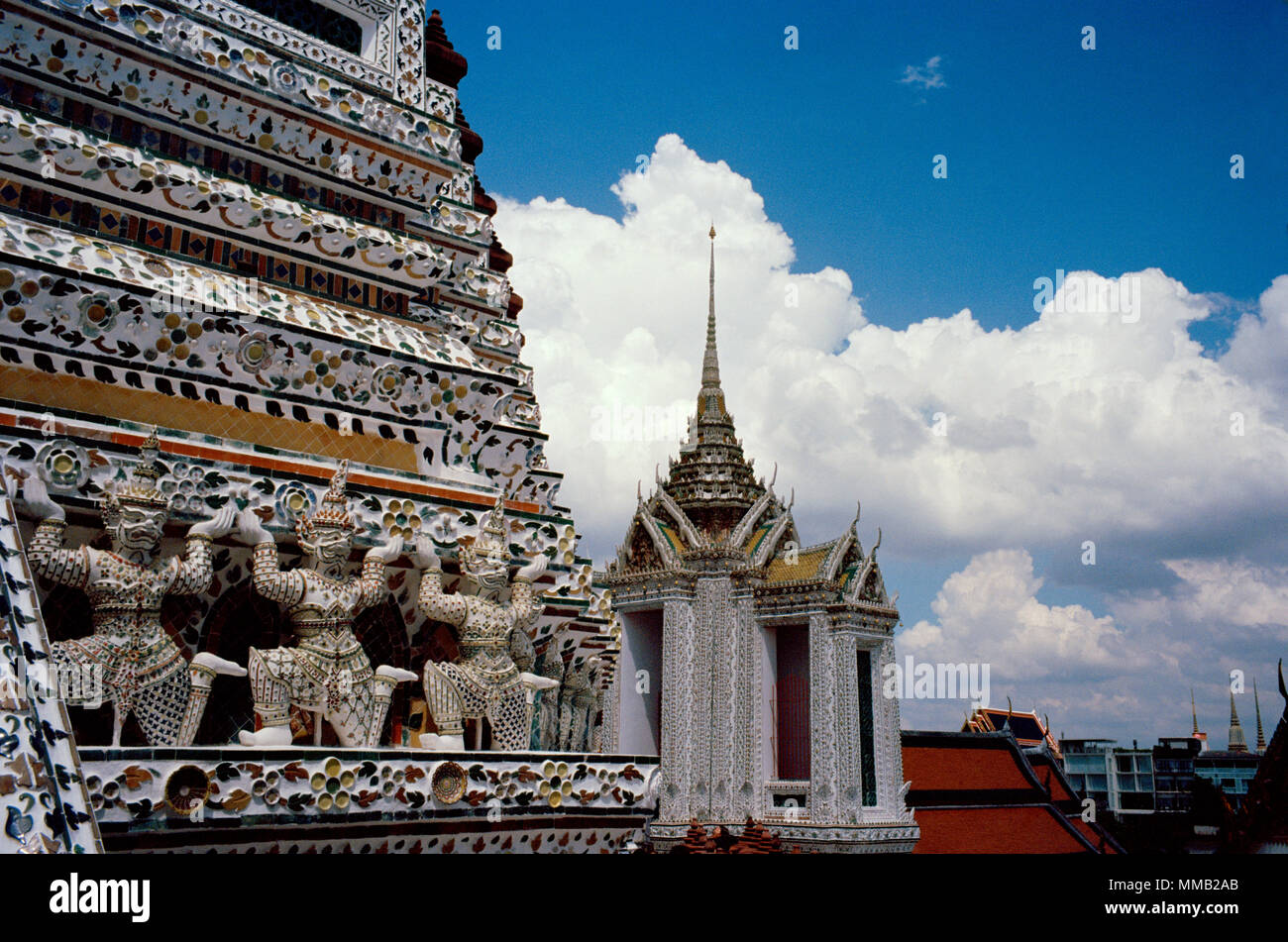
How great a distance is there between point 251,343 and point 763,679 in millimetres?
13527

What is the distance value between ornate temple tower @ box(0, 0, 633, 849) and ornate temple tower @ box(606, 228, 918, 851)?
8.69 metres

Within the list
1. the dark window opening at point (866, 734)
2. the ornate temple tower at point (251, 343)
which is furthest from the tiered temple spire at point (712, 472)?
the ornate temple tower at point (251, 343)

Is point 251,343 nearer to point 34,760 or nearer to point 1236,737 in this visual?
point 34,760

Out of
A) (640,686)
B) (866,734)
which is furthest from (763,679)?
(640,686)

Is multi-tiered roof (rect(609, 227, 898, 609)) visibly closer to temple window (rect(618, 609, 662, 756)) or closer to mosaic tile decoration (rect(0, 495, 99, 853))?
temple window (rect(618, 609, 662, 756))

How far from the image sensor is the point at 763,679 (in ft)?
64.8

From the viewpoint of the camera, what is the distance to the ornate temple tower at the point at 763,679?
18.6m

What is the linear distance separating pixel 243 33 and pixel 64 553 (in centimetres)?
505

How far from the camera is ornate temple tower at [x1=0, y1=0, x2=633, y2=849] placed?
6.62 meters

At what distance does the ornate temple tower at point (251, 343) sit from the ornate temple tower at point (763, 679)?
8.69 metres

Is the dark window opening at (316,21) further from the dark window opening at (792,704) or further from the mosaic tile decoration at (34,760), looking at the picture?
the dark window opening at (792,704)
